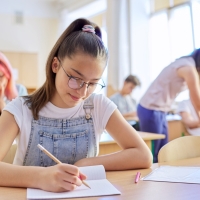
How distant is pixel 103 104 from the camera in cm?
132

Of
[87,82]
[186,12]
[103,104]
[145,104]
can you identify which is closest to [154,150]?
[145,104]

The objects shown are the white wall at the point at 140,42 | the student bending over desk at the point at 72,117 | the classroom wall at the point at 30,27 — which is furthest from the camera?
the classroom wall at the point at 30,27

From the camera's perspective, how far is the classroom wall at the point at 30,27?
7.20 metres

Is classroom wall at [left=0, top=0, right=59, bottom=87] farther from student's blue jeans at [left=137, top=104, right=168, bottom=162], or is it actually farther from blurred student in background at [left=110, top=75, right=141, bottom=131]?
student's blue jeans at [left=137, top=104, right=168, bottom=162]

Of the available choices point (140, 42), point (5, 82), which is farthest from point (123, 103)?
point (5, 82)

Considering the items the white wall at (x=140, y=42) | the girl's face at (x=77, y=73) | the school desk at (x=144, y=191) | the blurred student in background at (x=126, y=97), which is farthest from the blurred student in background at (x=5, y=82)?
the white wall at (x=140, y=42)

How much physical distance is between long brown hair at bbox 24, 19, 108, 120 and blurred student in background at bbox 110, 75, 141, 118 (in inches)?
143

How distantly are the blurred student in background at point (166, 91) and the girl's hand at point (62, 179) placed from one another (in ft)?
5.49

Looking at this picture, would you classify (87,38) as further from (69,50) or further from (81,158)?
(81,158)

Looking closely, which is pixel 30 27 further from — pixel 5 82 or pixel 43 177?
pixel 43 177

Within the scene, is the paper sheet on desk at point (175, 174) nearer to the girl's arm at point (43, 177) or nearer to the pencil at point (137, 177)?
the pencil at point (137, 177)

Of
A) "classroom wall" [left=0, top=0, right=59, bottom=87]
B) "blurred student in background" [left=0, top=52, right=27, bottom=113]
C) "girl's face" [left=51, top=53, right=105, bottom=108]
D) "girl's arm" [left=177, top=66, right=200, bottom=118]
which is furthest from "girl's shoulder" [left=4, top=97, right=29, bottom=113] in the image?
"classroom wall" [left=0, top=0, right=59, bottom=87]

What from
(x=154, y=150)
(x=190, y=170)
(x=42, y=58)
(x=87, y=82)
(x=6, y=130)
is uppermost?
(x=42, y=58)

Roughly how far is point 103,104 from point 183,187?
491 mm
